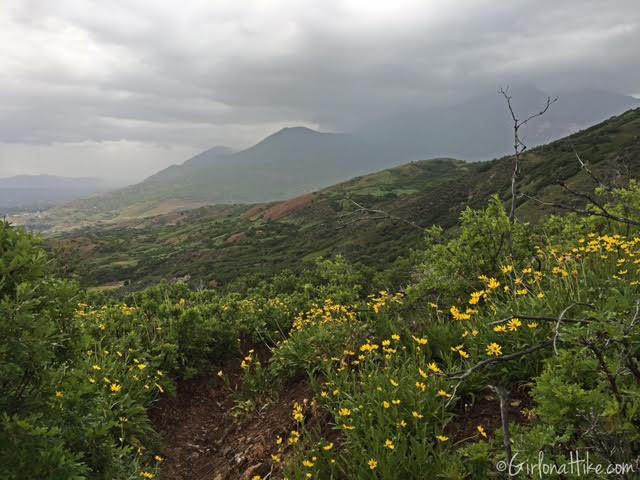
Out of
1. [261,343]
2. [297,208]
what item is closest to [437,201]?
[297,208]

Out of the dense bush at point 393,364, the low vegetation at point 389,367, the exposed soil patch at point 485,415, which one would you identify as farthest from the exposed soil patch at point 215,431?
the exposed soil patch at point 485,415

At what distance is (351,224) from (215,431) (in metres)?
23.4

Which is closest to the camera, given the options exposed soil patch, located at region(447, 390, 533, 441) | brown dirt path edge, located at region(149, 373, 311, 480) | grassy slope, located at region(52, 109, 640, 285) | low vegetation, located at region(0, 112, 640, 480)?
low vegetation, located at region(0, 112, 640, 480)

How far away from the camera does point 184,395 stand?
6.58 metres

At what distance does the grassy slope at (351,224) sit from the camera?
58750 millimetres

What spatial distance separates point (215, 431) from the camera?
5832 millimetres

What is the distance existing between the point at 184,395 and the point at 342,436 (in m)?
3.44

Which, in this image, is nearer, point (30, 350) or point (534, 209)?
point (30, 350)

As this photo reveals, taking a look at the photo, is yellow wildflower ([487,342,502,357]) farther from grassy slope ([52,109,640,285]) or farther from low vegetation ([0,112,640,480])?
grassy slope ([52,109,640,285])

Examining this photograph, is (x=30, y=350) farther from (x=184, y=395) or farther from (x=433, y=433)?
(x=184, y=395)

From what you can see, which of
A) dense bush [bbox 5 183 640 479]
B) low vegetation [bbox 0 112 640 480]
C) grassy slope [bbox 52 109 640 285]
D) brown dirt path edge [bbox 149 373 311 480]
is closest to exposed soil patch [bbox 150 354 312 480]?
brown dirt path edge [bbox 149 373 311 480]

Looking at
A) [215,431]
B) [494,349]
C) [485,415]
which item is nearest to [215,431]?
[215,431]

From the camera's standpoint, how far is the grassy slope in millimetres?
58750

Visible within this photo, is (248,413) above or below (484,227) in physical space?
below
